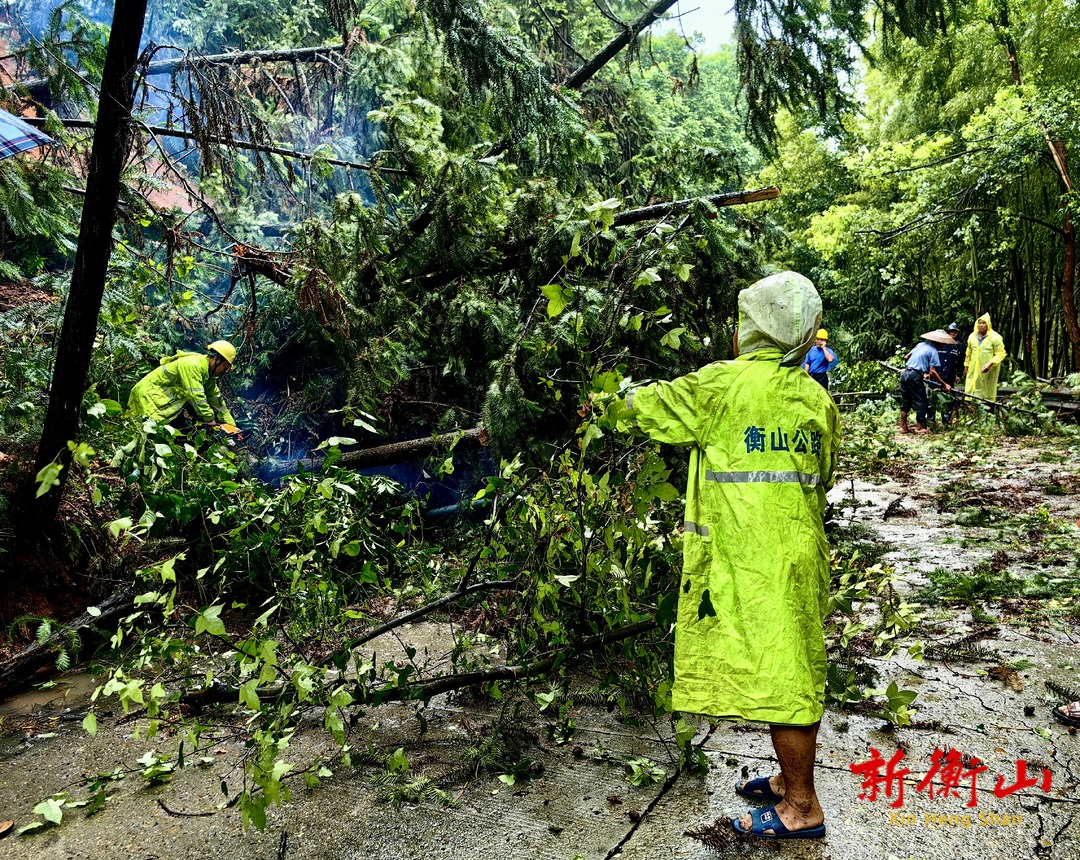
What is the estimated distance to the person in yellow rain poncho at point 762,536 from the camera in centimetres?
200

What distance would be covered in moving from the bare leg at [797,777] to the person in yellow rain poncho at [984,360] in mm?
10802

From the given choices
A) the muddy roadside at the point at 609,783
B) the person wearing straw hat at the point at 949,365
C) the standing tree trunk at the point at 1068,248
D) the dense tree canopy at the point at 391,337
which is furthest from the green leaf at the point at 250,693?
the standing tree trunk at the point at 1068,248

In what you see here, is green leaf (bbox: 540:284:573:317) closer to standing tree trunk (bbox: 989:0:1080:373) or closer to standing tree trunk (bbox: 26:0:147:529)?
standing tree trunk (bbox: 26:0:147:529)

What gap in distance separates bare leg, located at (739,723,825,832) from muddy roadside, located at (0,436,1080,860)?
8 cm

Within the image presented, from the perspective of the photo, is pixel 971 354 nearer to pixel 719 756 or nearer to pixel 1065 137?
pixel 1065 137

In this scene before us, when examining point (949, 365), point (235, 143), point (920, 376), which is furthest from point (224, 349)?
point (949, 365)

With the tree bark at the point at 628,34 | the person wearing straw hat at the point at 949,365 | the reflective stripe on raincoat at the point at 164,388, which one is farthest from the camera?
the person wearing straw hat at the point at 949,365

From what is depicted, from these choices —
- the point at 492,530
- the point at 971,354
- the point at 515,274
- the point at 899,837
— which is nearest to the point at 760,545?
the point at 899,837

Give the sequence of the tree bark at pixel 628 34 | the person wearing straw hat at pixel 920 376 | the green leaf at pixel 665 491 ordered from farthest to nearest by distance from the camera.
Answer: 1. the person wearing straw hat at pixel 920 376
2. the tree bark at pixel 628 34
3. the green leaf at pixel 665 491

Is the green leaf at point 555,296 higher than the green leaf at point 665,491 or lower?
higher

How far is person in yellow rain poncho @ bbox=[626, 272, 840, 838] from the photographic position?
200 centimetres

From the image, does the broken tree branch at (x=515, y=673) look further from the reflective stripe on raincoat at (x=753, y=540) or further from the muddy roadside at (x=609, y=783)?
the reflective stripe on raincoat at (x=753, y=540)

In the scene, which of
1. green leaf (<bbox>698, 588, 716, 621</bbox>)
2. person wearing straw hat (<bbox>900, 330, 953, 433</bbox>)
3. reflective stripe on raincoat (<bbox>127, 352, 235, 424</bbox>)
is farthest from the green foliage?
person wearing straw hat (<bbox>900, 330, 953, 433</bbox>)

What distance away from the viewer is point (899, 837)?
6.88ft
